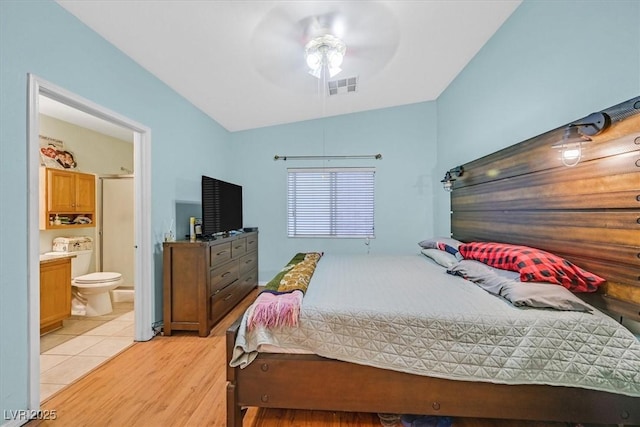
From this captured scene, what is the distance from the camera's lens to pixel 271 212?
4.43 metres

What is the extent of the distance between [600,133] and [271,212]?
12.4ft

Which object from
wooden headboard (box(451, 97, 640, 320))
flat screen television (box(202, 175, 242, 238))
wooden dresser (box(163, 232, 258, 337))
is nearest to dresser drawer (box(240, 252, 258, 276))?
flat screen television (box(202, 175, 242, 238))

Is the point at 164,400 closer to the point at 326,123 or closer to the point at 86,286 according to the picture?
the point at 86,286

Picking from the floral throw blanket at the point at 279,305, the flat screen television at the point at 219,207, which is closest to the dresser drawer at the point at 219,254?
the flat screen television at the point at 219,207

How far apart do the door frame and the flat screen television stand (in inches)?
22.0

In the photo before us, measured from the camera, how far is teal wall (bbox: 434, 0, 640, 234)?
144cm

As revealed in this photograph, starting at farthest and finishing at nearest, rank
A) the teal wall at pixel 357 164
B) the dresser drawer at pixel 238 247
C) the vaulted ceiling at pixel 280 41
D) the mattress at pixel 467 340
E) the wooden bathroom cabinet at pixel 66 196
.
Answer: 1. the teal wall at pixel 357 164
2. the dresser drawer at pixel 238 247
3. the wooden bathroom cabinet at pixel 66 196
4. the vaulted ceiling at pixel 280 41
5. the mattress at pixel 467 340

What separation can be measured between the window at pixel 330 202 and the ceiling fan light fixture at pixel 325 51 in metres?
2.06

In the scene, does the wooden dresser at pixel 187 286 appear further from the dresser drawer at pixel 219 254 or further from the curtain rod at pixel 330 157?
the curtain rod at pixel 330 157

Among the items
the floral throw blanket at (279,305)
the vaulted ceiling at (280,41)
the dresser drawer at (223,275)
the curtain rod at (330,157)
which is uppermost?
the vaulted ceiling at (280,41)

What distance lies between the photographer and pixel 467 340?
54.4 inches

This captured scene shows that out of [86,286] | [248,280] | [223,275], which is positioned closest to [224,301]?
[223,275]

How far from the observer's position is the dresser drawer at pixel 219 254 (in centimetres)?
284

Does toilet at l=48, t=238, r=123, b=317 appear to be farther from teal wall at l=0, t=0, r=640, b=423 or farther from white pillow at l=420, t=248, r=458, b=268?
white pillow at l=420, t=248, r=458, b=268
